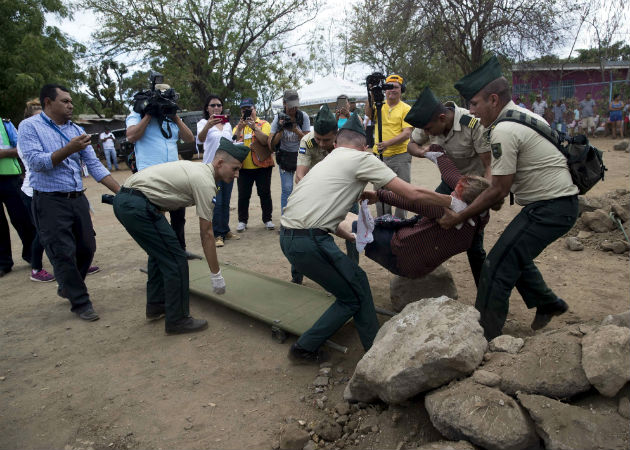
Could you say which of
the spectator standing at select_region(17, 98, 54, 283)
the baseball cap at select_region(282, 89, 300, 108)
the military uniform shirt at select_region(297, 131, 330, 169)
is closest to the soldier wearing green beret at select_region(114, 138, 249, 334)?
the military uniform shirt at select_region(297, 131, 330, 169)

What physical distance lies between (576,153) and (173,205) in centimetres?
294

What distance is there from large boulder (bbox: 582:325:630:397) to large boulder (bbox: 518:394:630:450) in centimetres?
13

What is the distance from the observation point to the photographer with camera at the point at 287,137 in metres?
5.95

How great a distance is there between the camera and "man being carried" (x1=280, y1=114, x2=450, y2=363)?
2.90 metres

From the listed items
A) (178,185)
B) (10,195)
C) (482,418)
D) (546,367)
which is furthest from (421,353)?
(10,195)

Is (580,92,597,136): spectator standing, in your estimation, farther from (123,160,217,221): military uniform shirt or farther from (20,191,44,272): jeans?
(20,191,44,272): jeans

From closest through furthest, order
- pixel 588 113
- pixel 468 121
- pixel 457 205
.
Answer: pixel 457 205 < pixel 468 121 < pixel 588 113

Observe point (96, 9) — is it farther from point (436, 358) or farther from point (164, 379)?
point (436, 358)

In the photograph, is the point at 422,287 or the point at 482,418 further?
the point at 422,287

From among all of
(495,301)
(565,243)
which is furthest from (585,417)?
(565,243)

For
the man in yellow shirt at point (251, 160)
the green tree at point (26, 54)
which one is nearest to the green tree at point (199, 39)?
the green tree at point (26, 54)

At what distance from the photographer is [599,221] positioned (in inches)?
208

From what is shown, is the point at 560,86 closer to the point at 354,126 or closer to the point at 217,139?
the point at 217,139

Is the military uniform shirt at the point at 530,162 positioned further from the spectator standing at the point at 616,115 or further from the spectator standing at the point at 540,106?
the spectator standing at the point at 540,106
